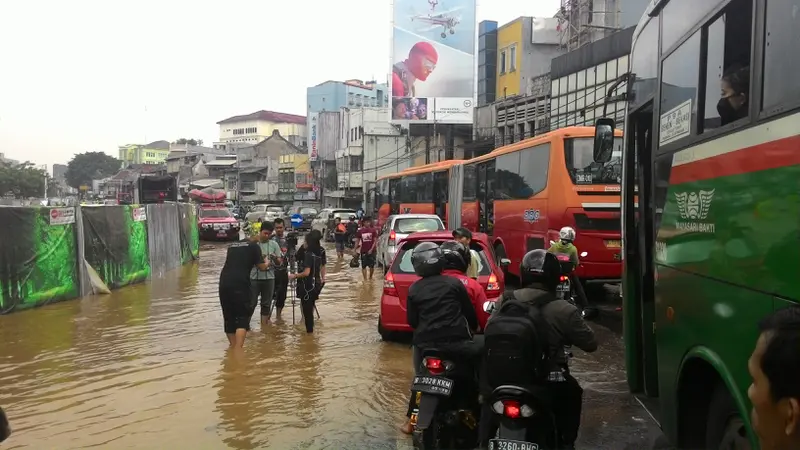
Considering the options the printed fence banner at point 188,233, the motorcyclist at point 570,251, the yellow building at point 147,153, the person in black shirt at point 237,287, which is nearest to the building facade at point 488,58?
the printed fence banner at point 188,233

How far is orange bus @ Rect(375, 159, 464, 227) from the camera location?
77.8ft

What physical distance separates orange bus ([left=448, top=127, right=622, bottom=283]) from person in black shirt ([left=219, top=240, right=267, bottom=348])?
6002 mm

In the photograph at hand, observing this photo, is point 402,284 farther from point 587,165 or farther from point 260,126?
point 260,126

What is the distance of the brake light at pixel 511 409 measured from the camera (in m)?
3.49

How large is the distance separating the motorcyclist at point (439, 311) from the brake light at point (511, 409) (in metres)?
1.09

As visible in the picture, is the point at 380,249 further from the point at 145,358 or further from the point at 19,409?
the point at 19,409

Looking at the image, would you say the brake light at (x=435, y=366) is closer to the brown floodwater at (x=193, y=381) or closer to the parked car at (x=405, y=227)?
the brown floodwater at (x=193, y=381)

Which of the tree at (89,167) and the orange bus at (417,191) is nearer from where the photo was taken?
the orange bus at (417,191)

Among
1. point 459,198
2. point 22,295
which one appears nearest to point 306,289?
point 22,295

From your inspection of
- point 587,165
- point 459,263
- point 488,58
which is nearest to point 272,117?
point 488,58

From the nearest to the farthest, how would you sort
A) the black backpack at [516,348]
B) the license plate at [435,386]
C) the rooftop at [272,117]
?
the black backpack at [516,348], the license plate at [435,386], the rooftop at [272,117]

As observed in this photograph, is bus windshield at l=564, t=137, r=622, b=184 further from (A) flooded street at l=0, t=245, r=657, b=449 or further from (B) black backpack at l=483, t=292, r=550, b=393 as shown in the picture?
(B) black backpack at l=483, t=292, r=550, b=393

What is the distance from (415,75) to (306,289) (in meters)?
42.5

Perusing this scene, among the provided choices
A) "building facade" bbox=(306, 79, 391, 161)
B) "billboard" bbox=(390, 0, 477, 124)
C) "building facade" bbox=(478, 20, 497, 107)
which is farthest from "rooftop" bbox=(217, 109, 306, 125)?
"building facade" bbox=(478, 20, 497, 107)
